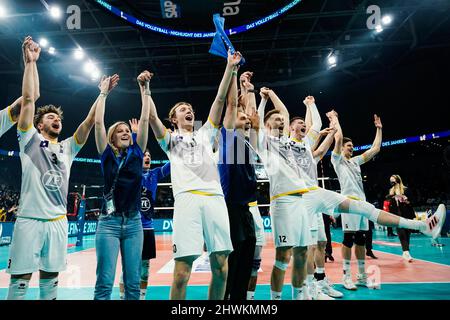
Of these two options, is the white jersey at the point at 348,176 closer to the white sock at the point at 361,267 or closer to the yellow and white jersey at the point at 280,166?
the white sock at the point at 361,267

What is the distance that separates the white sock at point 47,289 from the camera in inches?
101

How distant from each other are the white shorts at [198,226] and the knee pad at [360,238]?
317cm

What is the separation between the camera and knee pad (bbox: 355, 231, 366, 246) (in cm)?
476

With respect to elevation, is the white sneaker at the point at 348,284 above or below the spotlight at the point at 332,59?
below

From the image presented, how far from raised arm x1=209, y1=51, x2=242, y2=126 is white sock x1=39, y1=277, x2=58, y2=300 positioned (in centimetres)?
206

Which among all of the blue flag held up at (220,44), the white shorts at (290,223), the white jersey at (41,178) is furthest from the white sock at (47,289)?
the blue flag held up at (220,44)

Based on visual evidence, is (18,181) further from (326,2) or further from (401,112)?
(401,112)

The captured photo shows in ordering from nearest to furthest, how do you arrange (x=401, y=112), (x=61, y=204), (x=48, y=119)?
(x=61, y=204) < (x=48, y=119) < (x=401, y=112)

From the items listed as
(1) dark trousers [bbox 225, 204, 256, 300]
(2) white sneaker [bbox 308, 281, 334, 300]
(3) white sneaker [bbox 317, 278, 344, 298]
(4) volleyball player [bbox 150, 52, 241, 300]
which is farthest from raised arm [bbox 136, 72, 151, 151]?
(3) white sneaker [bbox 317, 278, 344, 298]

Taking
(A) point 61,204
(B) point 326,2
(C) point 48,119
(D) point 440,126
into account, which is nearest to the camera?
(A) point 61,204

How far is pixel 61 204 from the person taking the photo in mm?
2824

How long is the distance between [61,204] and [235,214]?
1.67 metres
